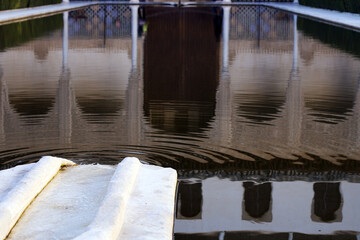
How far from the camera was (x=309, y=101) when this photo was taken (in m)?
10.6

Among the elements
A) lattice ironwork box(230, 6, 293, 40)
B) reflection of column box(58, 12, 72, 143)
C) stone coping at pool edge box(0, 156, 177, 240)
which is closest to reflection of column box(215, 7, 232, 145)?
reflection of column box(58, 12, 72, 143)

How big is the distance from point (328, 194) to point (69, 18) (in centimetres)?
2885

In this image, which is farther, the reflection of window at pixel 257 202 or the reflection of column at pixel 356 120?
the reflection of column at pixel 356 120

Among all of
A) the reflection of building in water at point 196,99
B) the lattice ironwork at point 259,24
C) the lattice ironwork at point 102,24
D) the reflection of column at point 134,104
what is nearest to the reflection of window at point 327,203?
the reflection of building in water at point 196,99

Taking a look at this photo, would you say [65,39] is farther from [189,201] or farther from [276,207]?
[276,207]

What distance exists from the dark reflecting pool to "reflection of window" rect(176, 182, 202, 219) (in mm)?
13

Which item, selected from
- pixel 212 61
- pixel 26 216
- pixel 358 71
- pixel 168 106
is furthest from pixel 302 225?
pixel 212 61

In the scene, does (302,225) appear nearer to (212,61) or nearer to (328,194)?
(328,194)

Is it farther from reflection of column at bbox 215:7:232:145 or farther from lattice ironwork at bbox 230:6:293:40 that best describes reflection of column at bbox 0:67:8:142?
lattice ironwork at bbox 230:6:293:40

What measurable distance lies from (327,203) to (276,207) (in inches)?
10.6

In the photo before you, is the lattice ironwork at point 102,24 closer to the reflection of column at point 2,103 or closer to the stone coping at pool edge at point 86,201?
the reflection of column at point 2,103

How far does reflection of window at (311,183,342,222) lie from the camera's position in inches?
176

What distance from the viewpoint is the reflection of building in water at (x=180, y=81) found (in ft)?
30.5

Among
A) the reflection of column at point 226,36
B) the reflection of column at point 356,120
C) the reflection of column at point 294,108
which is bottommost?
the reflection of column at point 356,120
